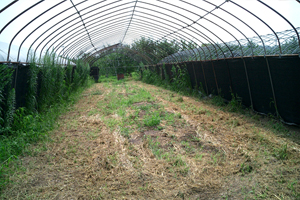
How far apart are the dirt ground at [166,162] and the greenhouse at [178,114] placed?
0.02 m

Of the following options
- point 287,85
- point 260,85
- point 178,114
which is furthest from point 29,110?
point 287,85

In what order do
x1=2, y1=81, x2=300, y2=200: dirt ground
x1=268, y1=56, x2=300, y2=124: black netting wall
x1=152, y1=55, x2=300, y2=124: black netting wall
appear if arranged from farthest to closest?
x1=152, y1=55, x2=300, y2=124: black netting wall → x1=268, y1=56, x2=300, y2=124: black netting wall → x1=2, y1=81, x2=300, y2=200: dirt ground

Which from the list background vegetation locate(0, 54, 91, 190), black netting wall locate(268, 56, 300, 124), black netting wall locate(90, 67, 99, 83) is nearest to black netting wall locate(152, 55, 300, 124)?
black netting wall locate(268, 56, 300, 124)

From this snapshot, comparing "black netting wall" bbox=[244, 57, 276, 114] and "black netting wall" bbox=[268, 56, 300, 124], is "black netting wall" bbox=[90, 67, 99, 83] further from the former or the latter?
"black netting wall" bbox=[268, 56, 300, 124]

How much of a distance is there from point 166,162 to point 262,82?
395 cm

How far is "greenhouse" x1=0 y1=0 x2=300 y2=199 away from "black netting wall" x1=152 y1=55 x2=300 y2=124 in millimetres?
27

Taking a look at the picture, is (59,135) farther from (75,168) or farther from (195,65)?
(195,65)

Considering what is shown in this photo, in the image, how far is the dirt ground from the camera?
9.76 feet

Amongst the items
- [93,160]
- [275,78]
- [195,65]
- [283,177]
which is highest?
[195,65]

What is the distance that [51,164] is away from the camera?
3.84 metres

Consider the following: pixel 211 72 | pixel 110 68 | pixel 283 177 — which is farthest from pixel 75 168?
pixel 110 68

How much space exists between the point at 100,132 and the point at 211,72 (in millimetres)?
5478

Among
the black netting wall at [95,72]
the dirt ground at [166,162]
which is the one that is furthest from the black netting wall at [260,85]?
the black netting wall at [95,72]

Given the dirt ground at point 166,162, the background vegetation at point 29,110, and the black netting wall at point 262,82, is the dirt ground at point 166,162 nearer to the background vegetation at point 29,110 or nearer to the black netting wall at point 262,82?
the background vegetation at point 29,110
